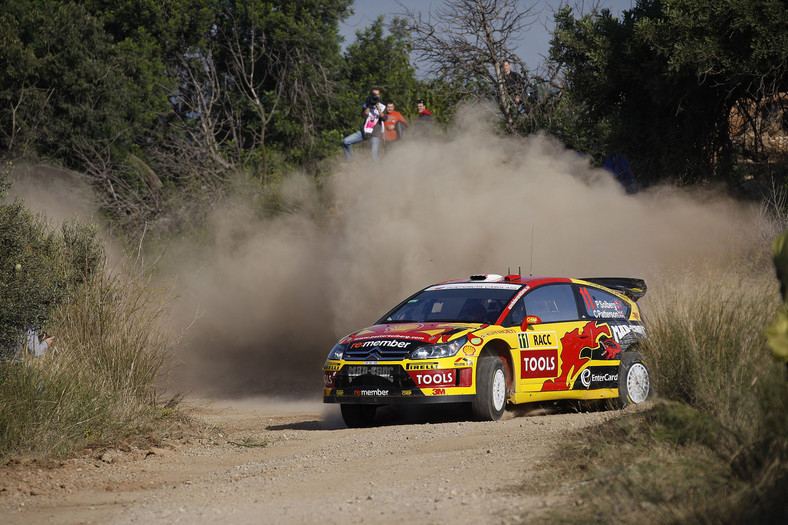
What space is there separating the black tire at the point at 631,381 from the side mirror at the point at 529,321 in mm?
1249

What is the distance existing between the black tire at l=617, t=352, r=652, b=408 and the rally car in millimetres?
12

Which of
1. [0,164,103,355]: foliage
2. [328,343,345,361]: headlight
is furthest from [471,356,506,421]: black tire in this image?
[0,164,103,355]: foliage

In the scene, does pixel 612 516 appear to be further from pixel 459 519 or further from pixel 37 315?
pixel 37 315

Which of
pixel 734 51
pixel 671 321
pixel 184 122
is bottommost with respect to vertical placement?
pixel 671 321

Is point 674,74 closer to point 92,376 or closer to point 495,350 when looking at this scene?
point 495,350

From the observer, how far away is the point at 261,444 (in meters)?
9.95

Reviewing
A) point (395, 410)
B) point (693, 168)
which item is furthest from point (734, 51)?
point (395, 410)

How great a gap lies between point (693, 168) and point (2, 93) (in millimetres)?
20498

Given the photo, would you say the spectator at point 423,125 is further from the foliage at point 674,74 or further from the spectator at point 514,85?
the spectator at point 514,85

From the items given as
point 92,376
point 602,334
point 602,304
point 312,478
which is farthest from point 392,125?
point 312,478

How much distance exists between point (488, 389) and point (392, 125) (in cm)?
1453

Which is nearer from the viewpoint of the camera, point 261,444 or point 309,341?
point 261,444

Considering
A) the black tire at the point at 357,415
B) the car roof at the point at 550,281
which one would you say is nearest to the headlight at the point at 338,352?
the black tire at the point at 357,415

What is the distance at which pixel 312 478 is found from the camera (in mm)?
7570
